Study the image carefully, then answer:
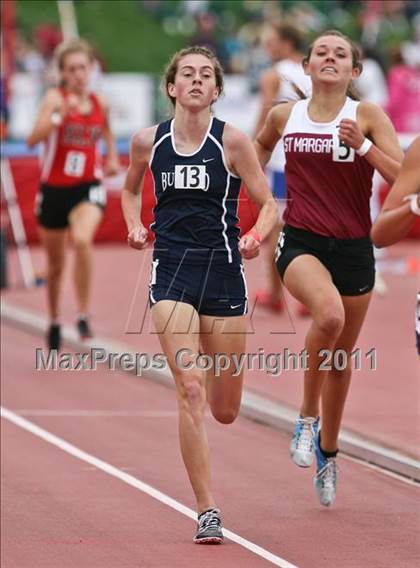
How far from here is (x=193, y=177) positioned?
764 centimetres

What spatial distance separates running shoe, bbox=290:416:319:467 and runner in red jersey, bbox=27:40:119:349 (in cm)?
512

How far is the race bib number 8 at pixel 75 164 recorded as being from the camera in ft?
44.5

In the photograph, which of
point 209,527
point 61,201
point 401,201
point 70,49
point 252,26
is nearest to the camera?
point 401,201

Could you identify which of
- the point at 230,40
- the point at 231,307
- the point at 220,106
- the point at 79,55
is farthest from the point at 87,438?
the point at 230,40

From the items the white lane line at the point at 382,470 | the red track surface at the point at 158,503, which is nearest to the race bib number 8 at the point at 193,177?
the red track surface at the point at 158,503

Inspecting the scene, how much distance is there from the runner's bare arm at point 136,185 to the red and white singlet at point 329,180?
0.89 m

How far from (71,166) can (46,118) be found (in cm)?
48

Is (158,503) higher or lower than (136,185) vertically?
lower

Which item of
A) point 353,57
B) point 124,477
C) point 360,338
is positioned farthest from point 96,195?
point 353,57

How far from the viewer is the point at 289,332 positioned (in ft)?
46.8

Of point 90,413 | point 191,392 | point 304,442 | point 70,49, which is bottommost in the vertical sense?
point 90,413

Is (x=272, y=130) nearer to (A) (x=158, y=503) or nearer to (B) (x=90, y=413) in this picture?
(A) (x=158, y=503)

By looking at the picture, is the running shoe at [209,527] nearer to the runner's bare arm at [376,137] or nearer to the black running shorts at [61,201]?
the runner's bare arm at [376,137]

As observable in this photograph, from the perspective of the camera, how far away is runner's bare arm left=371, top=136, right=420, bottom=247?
652cm
